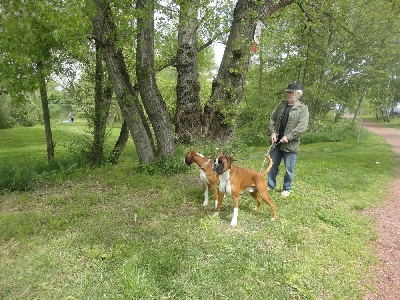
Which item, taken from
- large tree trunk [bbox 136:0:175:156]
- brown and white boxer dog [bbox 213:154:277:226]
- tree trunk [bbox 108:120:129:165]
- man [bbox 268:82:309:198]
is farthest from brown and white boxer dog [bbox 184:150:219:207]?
tree trunk [bbox 108:120:129:165]

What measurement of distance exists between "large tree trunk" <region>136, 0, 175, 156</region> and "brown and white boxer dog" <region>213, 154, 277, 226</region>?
11.2ft

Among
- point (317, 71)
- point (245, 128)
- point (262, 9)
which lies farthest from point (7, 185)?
point (317, 71)

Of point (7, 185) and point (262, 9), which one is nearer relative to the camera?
point (7, 185)

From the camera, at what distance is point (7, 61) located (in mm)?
6211

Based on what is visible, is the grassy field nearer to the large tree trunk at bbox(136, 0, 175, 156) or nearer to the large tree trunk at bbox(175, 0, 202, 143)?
the large tree trunk at bbox(136, 0, 175, 156)

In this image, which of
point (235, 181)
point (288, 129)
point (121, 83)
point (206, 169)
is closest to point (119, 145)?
point (121, 83)

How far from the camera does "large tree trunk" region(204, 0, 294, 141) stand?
8.23 metres

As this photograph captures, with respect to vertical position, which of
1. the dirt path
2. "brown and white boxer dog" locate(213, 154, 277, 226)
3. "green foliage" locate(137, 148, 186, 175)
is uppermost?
"brown and white boxer dog" locate(213, 154, 277, 226)

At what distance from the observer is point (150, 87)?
7789mm

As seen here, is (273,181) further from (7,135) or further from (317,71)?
(7,135)

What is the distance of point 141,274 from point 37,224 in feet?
7.83

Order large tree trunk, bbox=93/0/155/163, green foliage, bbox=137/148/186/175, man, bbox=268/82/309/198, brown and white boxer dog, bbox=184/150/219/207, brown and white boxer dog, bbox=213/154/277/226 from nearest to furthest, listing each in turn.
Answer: brown and white boxer dog, bbox=213/154/277/226, brown and white boxer dog, bbox=184/150/219/207, man, bbox=268/82/309/198, large tree trunk, bbox=93/0/155/163, green foliage, bbox=137/148/186/175

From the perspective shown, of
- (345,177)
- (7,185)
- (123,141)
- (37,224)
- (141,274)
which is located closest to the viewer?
(141,274)

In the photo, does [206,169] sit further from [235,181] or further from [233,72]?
[233,72]
